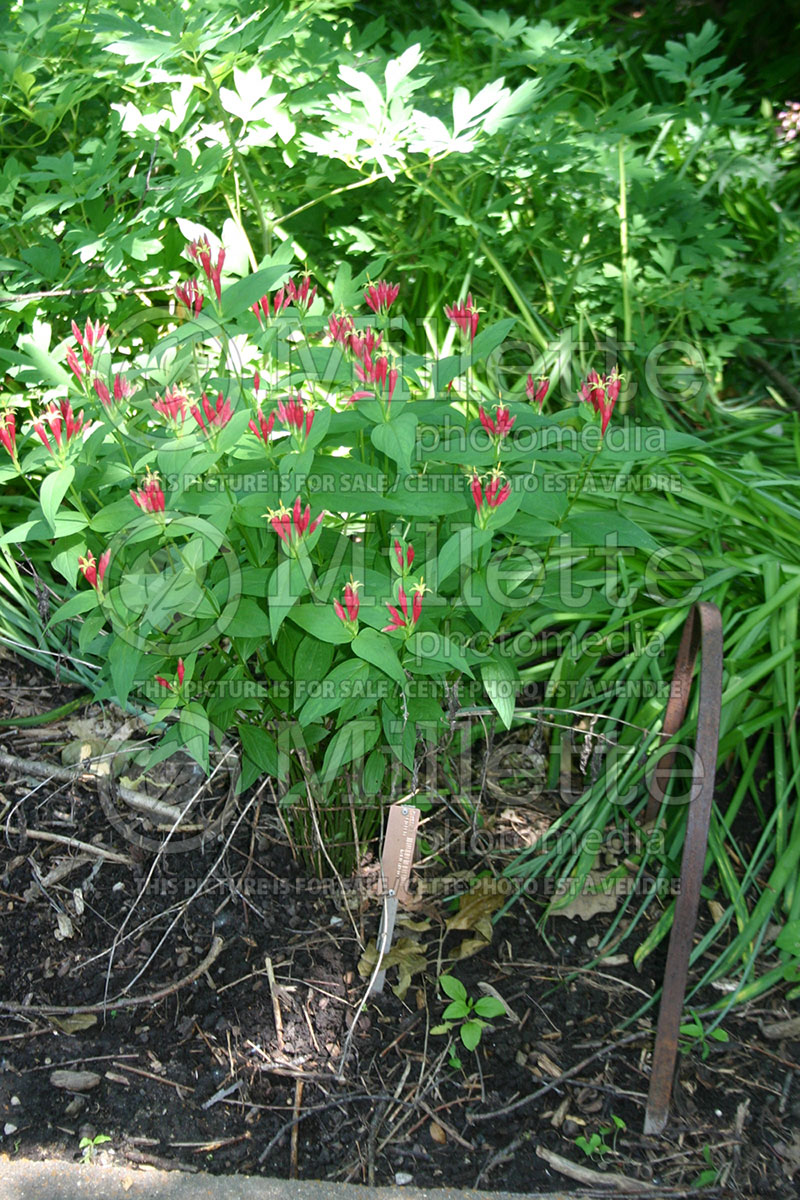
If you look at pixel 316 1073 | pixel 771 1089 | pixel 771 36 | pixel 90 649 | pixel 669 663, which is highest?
pixel 771 36

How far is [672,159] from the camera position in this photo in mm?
3076

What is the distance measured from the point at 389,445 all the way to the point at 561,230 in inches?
70.4

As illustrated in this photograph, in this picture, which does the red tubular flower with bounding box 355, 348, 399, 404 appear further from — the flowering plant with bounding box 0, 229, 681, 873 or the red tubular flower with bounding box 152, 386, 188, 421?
the red tubular flower with bounding box 152, 386, 188, 421

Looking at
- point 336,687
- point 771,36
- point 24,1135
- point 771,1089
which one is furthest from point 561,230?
point 24,1135

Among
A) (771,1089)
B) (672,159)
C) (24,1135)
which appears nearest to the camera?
(24,1135)

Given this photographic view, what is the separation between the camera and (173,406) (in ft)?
4.41

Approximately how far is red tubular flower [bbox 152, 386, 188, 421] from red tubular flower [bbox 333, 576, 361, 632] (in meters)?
0.33

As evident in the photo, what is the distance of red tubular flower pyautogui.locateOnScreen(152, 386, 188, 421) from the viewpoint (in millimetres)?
1343

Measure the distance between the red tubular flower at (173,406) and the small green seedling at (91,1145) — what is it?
108 cm

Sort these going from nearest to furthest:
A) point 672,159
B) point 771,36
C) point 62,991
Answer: point 62,991
point 672,159
point 771,36

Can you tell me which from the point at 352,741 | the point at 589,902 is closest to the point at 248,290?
the point at 352,741

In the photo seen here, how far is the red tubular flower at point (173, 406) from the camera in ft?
4.41

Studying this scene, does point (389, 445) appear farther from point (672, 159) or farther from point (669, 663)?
point (672, 159)

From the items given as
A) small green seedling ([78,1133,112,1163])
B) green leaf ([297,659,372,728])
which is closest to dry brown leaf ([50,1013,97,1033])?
small green seedling ([78,1133,112,1163])
